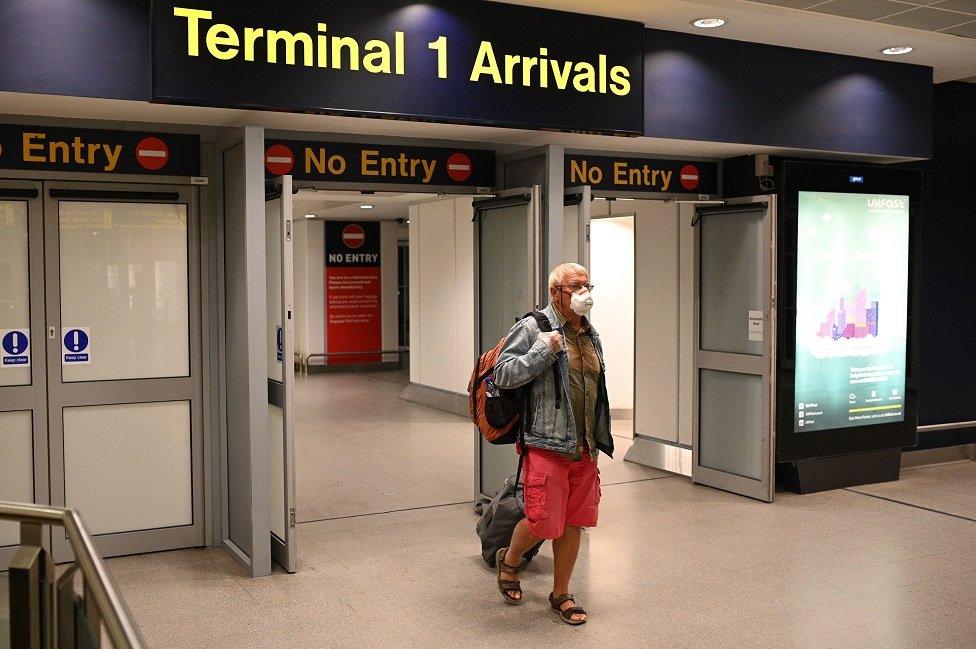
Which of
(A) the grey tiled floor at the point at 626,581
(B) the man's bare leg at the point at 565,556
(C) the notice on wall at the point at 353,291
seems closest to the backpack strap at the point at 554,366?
(B) the man's bare leg at the point at 565,556

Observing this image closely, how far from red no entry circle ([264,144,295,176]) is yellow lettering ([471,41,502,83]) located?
1.22 meters

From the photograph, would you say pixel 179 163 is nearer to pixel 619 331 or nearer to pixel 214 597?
pixel 214 597

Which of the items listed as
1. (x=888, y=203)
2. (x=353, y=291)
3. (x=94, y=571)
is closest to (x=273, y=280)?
(x=94, y=571)

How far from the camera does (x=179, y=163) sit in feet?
18.4

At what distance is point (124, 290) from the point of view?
18.4 feet

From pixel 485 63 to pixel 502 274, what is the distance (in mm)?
1560

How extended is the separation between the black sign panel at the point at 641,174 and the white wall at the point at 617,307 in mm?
3325

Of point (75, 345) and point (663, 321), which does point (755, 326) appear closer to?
point (663, 321)

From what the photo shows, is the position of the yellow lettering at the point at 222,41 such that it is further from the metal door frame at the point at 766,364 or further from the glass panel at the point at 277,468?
the metal door frame at the point at 766,364

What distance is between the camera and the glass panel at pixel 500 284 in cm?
619

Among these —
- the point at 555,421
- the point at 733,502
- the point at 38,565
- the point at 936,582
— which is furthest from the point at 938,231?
the point at 38,565

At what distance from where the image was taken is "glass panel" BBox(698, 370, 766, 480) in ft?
23.0

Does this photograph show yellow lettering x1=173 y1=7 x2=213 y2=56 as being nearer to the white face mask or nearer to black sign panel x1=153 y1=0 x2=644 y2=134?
black sign panel x1=153 y1=0 x2=644 y2=134

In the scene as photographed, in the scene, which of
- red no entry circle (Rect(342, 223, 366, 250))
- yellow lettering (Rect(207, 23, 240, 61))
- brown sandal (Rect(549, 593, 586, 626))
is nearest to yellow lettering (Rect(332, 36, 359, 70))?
yellow lettering (Rect(207, 23, 240, 61))
